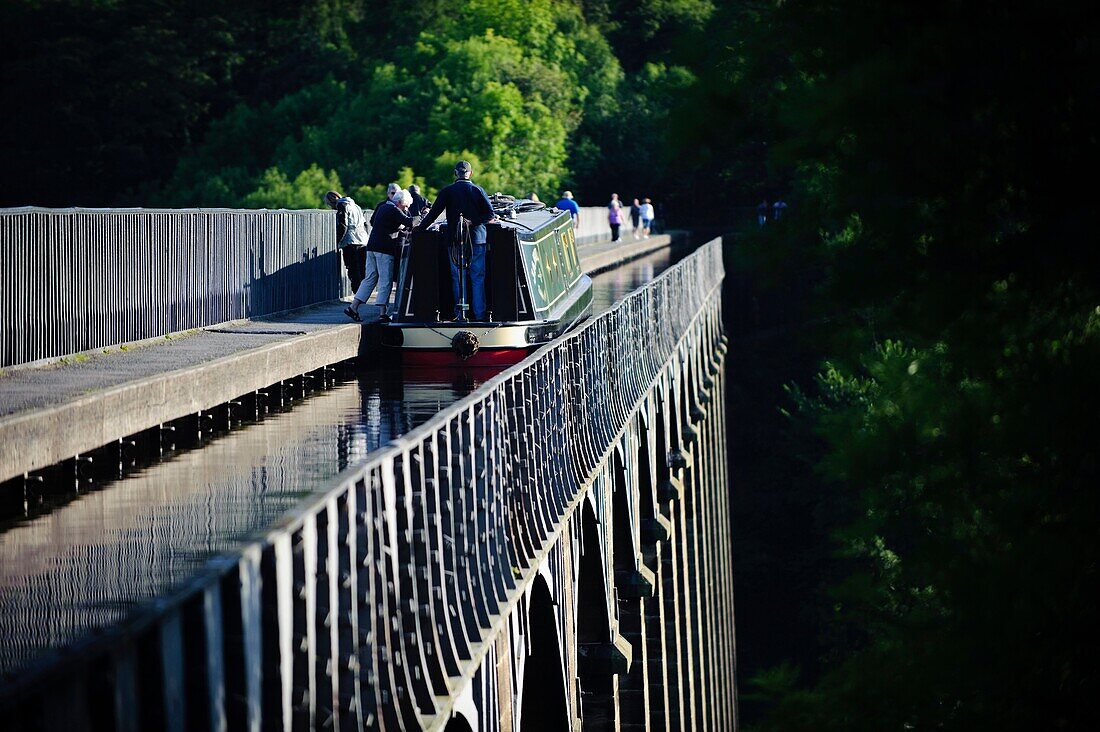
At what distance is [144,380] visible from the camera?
9.99 meters

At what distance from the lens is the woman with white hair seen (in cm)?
1739

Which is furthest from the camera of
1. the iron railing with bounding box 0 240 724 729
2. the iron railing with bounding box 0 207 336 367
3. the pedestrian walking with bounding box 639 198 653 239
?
the pedestrian walking with bounding box 639 198 653 239

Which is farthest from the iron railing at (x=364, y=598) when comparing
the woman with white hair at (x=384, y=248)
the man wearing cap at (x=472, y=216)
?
the woman with white hair at (x=384, y=248)

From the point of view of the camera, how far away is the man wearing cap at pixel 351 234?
19906mm

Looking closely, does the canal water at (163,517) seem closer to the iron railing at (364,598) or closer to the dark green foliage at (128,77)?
the iron railing at (364,598)

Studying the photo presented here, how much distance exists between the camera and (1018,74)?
6.33m

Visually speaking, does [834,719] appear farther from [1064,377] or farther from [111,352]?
[111,352]

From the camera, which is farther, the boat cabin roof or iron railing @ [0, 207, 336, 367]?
the boat cabin roof

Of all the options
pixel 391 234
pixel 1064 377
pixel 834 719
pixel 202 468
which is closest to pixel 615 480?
pixel 391 234

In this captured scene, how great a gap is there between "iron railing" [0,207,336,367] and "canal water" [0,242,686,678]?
165 centimetres

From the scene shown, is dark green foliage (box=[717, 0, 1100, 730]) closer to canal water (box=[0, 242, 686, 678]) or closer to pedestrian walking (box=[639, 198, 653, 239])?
canal water (box=[0, 242, 686, 678])

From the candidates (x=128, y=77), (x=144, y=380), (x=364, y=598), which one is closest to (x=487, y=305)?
(x=144, y=380)

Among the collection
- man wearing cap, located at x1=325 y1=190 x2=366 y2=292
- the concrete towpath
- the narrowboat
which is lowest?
the concrete towpath

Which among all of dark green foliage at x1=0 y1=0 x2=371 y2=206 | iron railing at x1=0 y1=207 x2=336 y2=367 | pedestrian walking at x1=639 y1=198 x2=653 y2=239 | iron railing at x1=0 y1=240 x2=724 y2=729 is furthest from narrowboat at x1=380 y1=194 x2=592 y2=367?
dark green foliage at x1=0 y1=0 x2=371 y2=206
